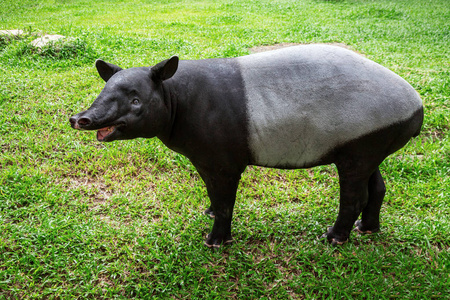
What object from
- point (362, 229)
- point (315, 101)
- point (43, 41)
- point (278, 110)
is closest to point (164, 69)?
point (278, 110)

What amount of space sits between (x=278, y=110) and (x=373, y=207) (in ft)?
4.53

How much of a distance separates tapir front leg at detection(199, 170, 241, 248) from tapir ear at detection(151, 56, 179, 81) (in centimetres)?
86

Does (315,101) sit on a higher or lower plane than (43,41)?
higher

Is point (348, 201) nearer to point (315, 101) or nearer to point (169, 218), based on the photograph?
point (315, 101)

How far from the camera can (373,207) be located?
3129 millimetres

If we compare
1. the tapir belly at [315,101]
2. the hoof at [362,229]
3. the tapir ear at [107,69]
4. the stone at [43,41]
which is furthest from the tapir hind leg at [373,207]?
the stone at [43,41]

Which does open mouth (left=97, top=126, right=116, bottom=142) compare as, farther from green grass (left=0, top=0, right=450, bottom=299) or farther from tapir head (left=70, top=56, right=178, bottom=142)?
green grass (left=0, top=0, right=450, bottom=299)

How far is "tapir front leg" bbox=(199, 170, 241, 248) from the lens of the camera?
9.16 ft

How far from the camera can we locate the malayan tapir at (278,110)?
97.7 inches

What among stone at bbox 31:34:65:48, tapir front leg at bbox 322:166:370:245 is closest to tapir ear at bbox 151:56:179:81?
tapir front leg at bbox 322:166:370:245

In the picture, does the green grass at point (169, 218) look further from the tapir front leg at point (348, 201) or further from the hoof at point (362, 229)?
the tapir front leg at point (348, 201)

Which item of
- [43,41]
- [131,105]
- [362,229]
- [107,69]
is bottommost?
[362,229]

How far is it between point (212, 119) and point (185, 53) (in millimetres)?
5190

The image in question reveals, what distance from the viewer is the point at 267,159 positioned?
9.04 ft
